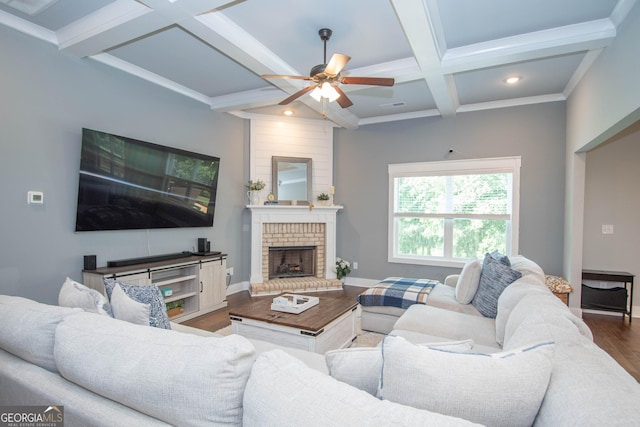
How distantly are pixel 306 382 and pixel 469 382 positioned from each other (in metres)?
0.46

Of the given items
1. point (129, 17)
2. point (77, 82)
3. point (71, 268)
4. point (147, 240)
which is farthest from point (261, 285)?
point (129, 17)

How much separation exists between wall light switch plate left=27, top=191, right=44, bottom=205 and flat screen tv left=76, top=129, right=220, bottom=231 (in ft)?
0.98

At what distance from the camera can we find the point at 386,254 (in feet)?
18.3

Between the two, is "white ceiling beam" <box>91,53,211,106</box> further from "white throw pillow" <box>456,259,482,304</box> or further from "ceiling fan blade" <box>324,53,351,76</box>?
"white throw pillow" <box>456,259,482,304</box>

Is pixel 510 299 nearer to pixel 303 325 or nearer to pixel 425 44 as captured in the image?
pixel 303 325

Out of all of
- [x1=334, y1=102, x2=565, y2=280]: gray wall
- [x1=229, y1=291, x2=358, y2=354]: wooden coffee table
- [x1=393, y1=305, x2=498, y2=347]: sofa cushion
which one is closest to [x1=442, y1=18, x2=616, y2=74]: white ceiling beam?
[x1=334, y1=102, x2=565, y2=280]: gray wall

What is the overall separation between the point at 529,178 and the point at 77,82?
565cm

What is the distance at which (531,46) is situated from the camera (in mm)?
3053

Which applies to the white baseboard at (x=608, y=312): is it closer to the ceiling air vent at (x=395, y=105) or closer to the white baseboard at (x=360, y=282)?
the white baseboard at (x=360, y=282)

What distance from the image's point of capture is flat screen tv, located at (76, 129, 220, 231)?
133 inches

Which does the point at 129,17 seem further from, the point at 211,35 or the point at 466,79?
the point at 466,79

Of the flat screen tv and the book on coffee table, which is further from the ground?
the flat screen tv

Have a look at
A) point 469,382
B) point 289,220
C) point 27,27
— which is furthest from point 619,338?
point 27,27

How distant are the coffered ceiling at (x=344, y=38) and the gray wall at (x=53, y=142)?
0.66 ft
